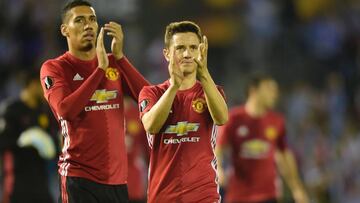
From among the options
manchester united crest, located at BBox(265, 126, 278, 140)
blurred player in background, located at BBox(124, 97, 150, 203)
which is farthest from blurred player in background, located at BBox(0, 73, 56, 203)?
manchester united crest, located at BBox(265, 126, 278, 140)

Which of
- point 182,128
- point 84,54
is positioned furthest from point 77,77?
point 182,128

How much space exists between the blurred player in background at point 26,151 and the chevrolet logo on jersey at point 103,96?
2660mm

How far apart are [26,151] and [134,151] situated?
3023 millimetres

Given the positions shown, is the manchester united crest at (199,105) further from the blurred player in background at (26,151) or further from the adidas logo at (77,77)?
the blurred player in background at (26,151)

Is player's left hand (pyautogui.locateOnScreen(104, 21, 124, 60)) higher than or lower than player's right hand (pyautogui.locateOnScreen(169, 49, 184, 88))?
higher

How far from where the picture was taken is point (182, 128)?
24.3ft

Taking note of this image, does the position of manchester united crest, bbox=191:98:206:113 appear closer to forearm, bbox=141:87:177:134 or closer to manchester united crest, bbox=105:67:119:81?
forearm, bbox=141:87:177:134

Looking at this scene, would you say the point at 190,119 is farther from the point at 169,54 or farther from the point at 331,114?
the point at 331,114

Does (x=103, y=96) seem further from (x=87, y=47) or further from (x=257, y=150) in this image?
(x=257, y=150)

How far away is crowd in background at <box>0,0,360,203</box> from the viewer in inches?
674

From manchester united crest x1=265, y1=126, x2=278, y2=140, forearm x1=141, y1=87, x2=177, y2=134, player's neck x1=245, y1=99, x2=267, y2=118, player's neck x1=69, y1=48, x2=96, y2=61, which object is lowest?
manchester united crest x1=265, y1=126, x2=278, y2=140

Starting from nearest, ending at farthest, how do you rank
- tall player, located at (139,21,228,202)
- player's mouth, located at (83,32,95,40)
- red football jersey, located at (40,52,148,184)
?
1. tall player, located at (139,21,228,202)
2. red football jersey, located at (40,52,148,184)
3. player's mouth, located at (83,32,95,40)

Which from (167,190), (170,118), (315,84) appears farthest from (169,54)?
(315,84)

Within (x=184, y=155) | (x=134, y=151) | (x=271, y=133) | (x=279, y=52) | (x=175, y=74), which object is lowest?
(x=134, y=151)
